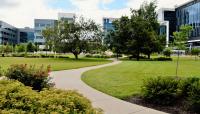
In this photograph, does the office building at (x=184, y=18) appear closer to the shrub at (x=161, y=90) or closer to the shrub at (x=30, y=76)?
the shrub at (x=30, y=76)

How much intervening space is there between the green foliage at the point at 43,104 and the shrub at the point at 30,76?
23.7 ft

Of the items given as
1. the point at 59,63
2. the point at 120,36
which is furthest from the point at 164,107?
the point at 120,36

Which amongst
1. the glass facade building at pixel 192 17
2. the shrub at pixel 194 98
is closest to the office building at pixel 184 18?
the glass facade building at pixel 192 17

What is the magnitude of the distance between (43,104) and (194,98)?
620 centimetres

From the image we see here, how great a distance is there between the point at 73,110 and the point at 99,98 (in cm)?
795

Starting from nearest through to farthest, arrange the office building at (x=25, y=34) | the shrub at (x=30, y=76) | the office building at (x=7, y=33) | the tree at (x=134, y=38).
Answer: the shrub at (x=30, y=76) < the tree at (x=134, y=38) < the office building at (x=7, y=33) < the office building at (x=25, y=34)

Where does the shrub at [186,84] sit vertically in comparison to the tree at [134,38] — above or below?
below

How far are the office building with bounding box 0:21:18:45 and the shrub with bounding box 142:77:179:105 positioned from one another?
498ft

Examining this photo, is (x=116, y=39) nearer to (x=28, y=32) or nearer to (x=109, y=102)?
(x=109, y=102)

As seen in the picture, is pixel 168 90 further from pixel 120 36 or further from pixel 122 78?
pixel 120 36

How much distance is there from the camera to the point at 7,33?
17350 cm

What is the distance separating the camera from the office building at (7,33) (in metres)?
164

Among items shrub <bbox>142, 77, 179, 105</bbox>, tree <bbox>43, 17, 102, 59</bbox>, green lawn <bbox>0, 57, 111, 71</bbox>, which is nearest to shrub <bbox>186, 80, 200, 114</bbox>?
shrub <bbox>142, 77, 179, 105</bbox>

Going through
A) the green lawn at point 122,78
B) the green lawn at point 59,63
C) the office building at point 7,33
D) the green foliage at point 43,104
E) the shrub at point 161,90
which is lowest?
the green lawn at point 122,78
